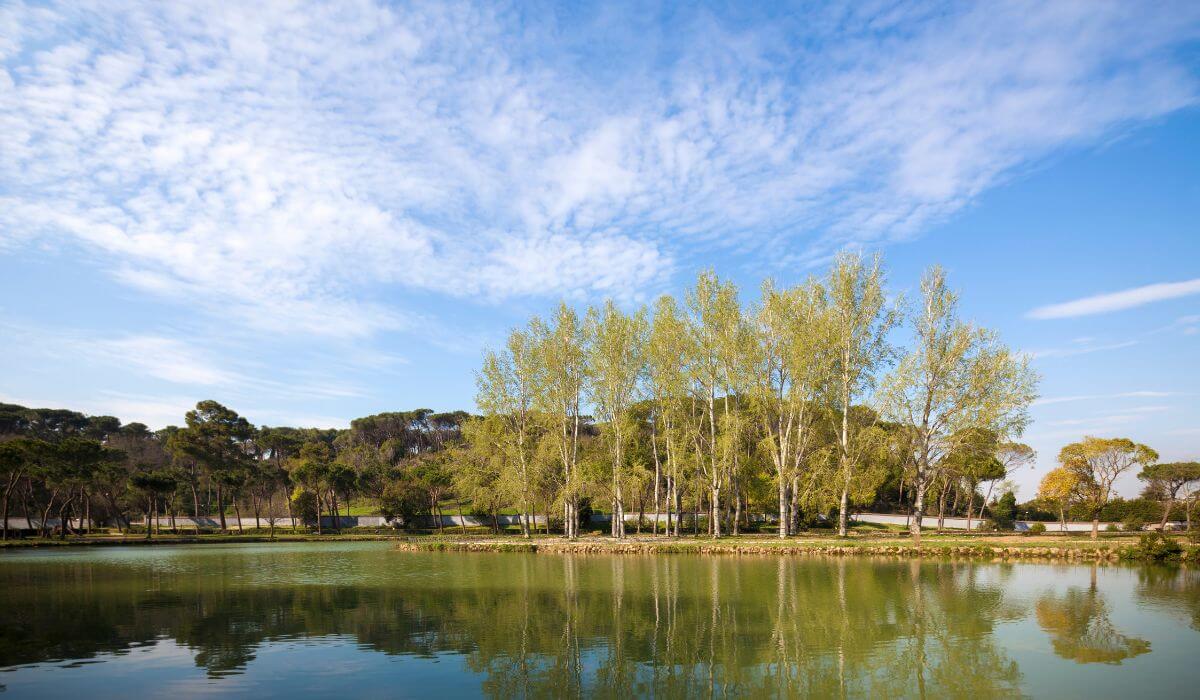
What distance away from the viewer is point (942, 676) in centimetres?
1250

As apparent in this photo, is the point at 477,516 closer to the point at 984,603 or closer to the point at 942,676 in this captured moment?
the point at 984,603

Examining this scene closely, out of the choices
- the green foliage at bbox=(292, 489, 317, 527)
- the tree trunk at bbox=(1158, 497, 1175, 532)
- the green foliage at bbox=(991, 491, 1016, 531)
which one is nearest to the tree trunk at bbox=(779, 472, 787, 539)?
the tree trunk at bbox=(1158, 497, 1175, 532)

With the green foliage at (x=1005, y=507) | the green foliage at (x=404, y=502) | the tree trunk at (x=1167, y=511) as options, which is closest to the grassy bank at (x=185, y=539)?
the green foliage at (x=404, y=502)

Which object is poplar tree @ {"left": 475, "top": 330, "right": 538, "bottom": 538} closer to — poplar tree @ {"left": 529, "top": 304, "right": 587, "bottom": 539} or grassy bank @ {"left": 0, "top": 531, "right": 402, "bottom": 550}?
poplar tree @ {"left": 529, "top": 304, "right": 587, "bottom": 539}

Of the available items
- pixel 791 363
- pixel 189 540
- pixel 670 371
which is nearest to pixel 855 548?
pixel 791 363

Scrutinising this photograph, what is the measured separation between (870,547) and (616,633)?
2468 cm

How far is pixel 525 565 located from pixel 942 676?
2463 centimetres

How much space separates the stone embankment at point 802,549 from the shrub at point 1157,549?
118 cm

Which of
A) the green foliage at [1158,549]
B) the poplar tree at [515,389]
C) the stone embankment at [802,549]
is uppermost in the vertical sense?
the poplar tree at [515,389]

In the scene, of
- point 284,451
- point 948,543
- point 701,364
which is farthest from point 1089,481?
point 284,451

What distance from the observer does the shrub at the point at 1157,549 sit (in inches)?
1220

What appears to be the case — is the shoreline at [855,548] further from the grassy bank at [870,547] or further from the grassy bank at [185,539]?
the grassy bank at [185,539]

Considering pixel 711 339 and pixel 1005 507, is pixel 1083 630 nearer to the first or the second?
pixel 711 339

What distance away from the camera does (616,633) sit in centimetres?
1639
